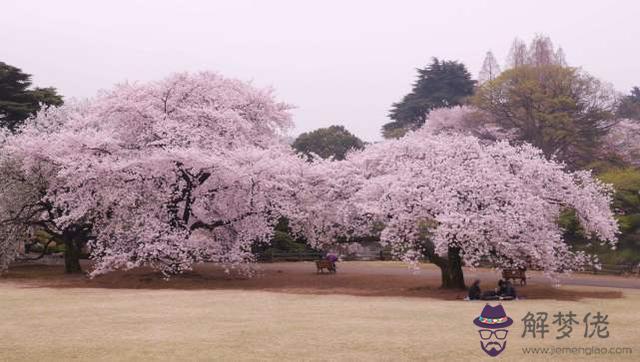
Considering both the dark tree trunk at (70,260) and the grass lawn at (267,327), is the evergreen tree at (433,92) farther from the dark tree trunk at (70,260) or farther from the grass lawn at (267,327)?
the grass lawn at (267,327)

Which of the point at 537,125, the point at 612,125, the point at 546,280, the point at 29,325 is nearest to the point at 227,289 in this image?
the point at 29,325

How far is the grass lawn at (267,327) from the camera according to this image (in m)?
12.3

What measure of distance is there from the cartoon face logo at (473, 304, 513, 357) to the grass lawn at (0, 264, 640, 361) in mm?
199

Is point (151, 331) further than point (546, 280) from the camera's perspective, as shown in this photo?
No

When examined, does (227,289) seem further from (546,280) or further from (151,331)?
(546,280)

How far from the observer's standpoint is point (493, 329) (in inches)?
590

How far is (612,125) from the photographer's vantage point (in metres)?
57.0

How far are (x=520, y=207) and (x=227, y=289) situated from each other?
12.7 m

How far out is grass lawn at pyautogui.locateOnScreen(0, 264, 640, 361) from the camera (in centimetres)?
1227

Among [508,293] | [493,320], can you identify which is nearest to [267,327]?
[493,320]

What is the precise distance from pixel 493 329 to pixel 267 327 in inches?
215

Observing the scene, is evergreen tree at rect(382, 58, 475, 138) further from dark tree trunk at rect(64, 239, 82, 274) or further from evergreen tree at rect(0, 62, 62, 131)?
dark tree trunk at rect(64, 239, 82, 274)

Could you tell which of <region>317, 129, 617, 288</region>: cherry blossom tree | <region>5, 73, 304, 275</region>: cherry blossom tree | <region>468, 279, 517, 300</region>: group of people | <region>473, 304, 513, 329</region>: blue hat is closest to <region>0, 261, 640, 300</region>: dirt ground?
<region>5, 73, 304, 275</region>: cherry blossom tree

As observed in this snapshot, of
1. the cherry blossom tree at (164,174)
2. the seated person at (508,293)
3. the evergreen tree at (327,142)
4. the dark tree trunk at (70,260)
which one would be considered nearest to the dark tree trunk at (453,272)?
the seated person at (508,293)
